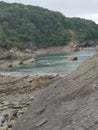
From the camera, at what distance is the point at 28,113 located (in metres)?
11.7

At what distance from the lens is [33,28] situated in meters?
168

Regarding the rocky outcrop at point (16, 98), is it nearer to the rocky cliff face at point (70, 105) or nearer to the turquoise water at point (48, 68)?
the rocky cliff face at point (70, 105)

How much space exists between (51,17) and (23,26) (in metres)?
25.1

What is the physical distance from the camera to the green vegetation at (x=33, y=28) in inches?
6171

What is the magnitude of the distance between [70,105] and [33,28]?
522 ft

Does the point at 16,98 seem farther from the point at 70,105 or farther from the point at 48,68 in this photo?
the point at 48,68

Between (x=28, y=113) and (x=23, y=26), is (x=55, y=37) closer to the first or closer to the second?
(x=23, y=26)

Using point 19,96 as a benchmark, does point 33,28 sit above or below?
above

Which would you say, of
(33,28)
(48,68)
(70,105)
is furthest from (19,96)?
(33,28)

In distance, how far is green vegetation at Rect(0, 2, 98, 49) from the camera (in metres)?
157

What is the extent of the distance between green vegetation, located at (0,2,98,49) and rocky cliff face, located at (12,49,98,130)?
130512 millimetres

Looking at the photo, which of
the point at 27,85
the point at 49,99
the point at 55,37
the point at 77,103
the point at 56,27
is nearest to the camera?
the point at 77,103

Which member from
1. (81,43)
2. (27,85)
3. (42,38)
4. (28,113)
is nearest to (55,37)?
(42,38)

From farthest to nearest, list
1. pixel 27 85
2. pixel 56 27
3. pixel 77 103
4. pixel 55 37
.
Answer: pixel 56 27
pixel 55 37
pixel 27 85
pixel 77 103
